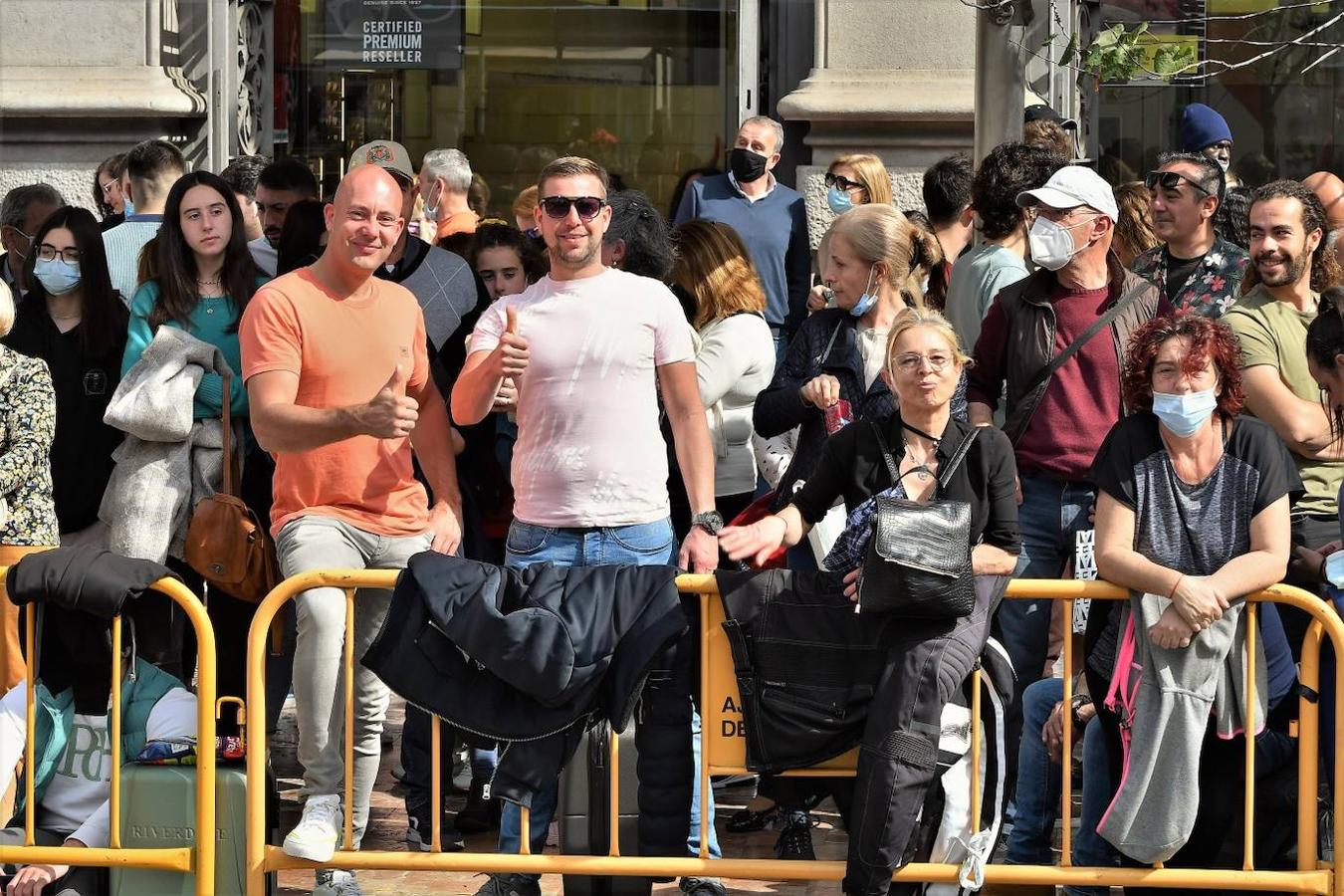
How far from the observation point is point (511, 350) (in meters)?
5.46

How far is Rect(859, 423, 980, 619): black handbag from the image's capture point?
16.5 ft

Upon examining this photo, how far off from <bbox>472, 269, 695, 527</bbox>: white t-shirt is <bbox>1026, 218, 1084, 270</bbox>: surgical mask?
129 centimetres

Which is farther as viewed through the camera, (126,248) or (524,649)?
(126,248)

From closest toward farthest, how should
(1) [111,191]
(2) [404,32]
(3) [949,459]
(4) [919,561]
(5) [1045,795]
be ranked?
(4) [919,561] < (3) [949,459] < (5) [1045,795] < (1) [111,191] < (2) [404,32]

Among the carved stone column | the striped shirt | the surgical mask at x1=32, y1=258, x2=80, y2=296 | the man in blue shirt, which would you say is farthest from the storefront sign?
the surgical mask at x1=32, y1=258, x2=80, y2=296

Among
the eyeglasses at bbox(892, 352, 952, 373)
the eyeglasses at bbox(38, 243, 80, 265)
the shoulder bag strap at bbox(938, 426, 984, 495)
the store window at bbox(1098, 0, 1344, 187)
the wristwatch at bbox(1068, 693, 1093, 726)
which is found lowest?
the wristwatch at bbox(1068, 693, 1093, 726)

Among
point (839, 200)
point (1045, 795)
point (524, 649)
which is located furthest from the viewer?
point (839, 200)

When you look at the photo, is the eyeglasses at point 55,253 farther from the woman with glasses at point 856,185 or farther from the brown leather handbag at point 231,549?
the woman with glasses at point 856,185

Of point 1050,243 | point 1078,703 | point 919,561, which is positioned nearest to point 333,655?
point 919,561

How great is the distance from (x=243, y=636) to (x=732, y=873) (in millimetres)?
2306

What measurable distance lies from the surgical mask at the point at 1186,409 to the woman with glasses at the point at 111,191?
17.5 feet

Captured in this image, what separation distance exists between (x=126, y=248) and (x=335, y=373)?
8.00ft

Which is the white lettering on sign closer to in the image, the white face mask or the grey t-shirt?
the white face mask

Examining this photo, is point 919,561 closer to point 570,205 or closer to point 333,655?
point 570,205
